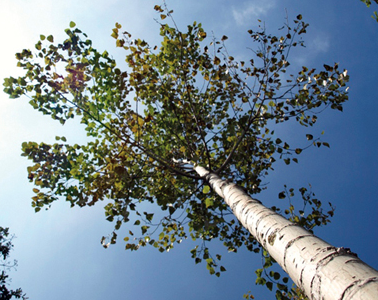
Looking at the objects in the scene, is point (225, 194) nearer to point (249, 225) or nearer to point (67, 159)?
point (249, 225)

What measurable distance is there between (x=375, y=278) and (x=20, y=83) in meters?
4.23

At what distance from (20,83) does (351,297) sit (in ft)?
13.7

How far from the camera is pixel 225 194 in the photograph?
253cm

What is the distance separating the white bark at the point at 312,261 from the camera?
3.08 feet

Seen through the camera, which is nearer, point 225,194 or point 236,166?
point 225,194

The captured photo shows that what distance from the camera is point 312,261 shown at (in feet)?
3.87

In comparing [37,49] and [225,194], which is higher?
[37,49]

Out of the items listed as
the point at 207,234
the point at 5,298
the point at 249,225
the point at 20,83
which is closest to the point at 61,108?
the point at 20,83

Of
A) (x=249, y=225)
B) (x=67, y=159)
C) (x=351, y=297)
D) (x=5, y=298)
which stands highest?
(x=67, y=159)

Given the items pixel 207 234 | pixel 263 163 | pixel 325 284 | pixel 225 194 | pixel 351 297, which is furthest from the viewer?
pixel 263 163

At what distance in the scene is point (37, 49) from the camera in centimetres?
328

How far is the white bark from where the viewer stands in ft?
3.08

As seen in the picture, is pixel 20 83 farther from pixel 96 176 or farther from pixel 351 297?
pixel 351 297

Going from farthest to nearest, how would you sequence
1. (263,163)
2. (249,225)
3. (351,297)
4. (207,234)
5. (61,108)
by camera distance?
1. (263,163)
2. (207,234)
3. (61,108)
4. (249,225)
5. (351,297)
